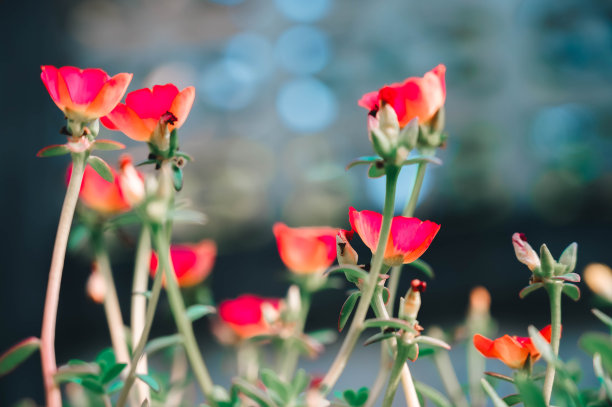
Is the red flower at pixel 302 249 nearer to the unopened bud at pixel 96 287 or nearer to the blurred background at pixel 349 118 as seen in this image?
the unopened bud at pixel 96 287

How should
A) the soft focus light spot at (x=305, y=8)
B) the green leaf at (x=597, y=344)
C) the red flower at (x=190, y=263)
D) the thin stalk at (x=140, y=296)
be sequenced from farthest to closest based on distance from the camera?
the soft focus light spot at (x=305, y=8), the red flower at (x=190, y=263), the thin stalk at (x=140, y=296), the green leaf at (x=597, y=344)

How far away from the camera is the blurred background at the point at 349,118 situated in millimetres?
1755

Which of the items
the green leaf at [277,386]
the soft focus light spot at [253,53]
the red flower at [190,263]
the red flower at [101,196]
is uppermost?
the soft focus light spot at [253,53]

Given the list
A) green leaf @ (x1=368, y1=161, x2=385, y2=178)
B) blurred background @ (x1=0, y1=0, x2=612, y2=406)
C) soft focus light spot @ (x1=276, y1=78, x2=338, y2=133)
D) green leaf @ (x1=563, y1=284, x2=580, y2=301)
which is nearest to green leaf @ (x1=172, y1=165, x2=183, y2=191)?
green leaf @ (x1=368, y1=161, x2=385, y2=178)

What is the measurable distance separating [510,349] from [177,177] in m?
0.20

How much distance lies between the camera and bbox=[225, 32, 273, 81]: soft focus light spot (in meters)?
1.91

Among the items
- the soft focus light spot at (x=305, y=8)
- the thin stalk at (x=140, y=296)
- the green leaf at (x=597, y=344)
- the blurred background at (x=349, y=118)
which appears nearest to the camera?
the green leaf at (x=597, y=344)

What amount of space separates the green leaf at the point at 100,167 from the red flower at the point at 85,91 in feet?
0.07

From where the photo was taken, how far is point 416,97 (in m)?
0.30

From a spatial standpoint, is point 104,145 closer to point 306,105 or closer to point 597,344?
point 597,344

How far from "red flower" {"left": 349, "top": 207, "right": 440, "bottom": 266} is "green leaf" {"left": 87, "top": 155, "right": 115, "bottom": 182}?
13 cm

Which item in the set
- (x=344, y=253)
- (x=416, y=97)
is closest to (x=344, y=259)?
(x=344, y=253)

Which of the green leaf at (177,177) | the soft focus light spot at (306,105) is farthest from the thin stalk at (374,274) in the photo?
the soft focus light spot at (306,105)

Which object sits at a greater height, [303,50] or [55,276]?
[303,50]
